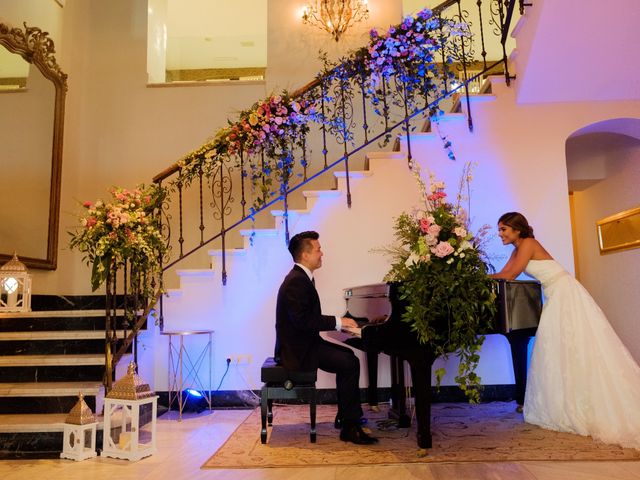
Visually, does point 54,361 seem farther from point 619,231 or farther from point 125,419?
point 619,231

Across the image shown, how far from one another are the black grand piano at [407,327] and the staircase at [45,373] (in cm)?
194

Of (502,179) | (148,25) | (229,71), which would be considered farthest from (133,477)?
(229,71)

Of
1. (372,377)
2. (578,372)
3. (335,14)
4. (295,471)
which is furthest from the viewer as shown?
(335,14)

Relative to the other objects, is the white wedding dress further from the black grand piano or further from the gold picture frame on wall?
the gold picture frame on wall

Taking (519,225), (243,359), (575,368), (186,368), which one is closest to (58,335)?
(186,368)

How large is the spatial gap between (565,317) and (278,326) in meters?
2.05

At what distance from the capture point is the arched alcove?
527 centimetres

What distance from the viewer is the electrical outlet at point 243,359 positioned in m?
4.64

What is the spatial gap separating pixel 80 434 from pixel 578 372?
3.28 meters

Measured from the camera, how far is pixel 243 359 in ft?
15.2

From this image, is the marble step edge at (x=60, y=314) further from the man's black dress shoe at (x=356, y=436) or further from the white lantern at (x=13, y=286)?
the man's black dress shoe at (x=356, y=436)

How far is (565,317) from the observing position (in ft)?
11.8

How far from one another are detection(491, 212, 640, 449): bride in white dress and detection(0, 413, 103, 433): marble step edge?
3.05 m

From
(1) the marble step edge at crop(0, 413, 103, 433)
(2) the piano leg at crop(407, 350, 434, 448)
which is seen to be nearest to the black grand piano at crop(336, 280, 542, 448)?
(2) the piano leg at crop(407, 350, 434, 448)
